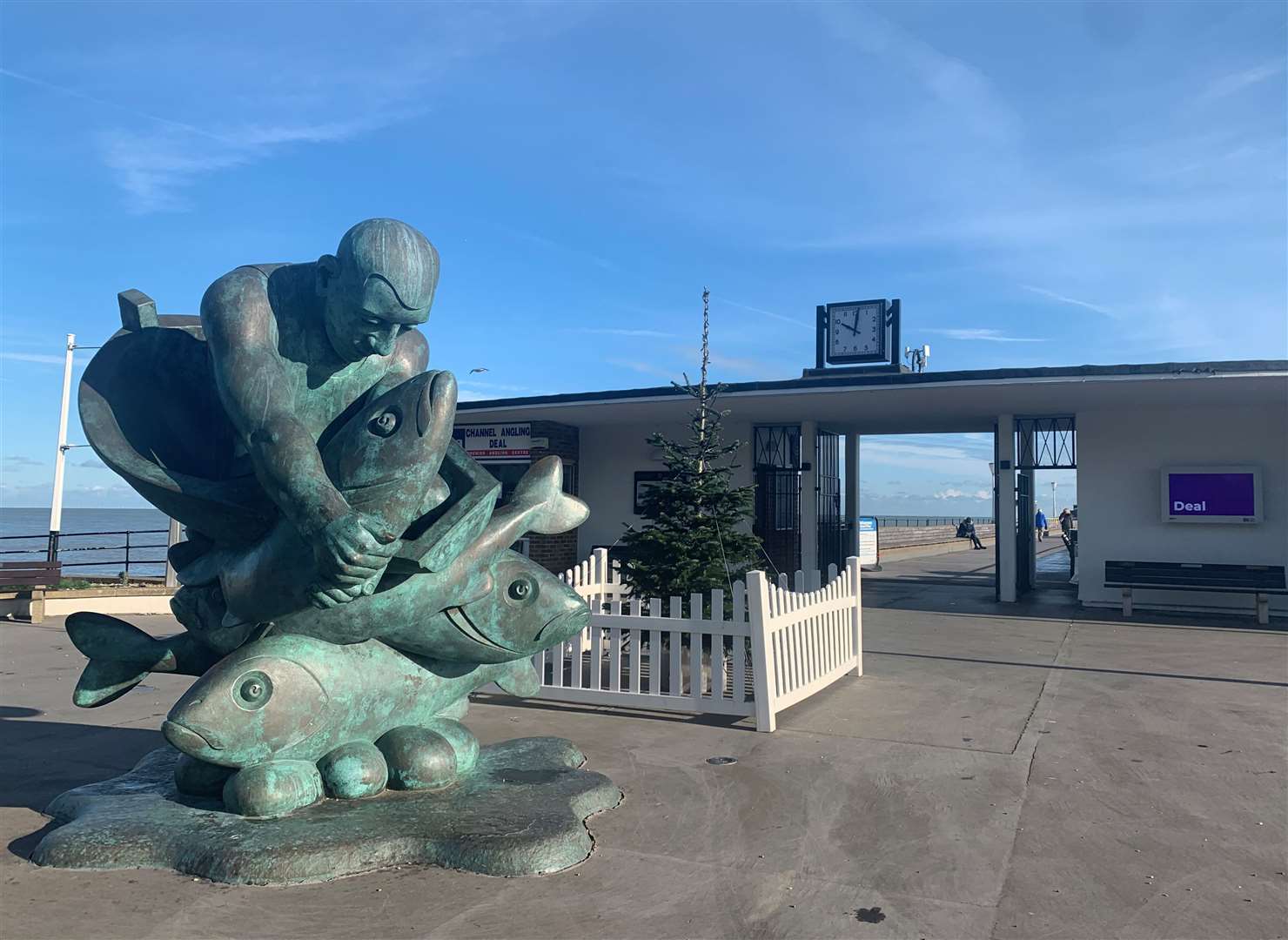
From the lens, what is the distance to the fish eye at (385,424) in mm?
3885

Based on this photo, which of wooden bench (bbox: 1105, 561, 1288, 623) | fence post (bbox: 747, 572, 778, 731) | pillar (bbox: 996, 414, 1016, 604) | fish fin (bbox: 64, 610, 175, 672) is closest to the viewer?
fish fin (bbox: 64, 610, 175, 672)

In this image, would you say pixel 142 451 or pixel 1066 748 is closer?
pixel 142 451

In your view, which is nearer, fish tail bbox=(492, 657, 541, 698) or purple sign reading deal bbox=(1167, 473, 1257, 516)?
fish tail bbox=(492, 657, 541, 698)

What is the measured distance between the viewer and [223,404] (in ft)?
13.0

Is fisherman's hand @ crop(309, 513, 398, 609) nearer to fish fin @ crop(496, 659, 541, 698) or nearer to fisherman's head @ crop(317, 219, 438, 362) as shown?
fisherman's head @ crop(317, 219, 438, 362)

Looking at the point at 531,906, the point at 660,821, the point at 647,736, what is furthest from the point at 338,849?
the point at 647,736

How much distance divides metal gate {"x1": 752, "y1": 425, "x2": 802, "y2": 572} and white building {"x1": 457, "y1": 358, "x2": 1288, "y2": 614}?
0.03m

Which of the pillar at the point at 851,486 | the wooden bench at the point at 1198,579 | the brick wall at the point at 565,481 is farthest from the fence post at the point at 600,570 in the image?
the pillar at the point at 851,486

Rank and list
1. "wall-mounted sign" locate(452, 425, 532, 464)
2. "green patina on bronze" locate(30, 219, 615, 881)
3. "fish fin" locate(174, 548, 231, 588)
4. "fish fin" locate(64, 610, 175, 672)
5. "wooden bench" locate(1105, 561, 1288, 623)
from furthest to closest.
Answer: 1. "wall-mounted sign" locate(452, 425, 532, 464)
2. "wooden bench" locate(1105, 561, 1288, 623)
3. "fish fin" locate(64, 610, 175, 672)
4. "fish fin" locate(174, 548, 231, 588)
5. "green patina on bronze" locate(30, 219, 615, 881)

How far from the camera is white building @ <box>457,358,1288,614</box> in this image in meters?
13.7

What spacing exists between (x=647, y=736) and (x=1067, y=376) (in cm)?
944

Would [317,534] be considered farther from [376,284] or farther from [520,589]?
[520,589]

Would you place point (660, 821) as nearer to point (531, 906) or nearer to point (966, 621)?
point (531, 906)

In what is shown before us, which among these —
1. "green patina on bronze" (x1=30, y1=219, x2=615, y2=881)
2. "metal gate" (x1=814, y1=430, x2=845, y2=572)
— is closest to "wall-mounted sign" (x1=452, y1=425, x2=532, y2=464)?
"metal gate" (x1=814, y1=430, x2=845, y2=572)
